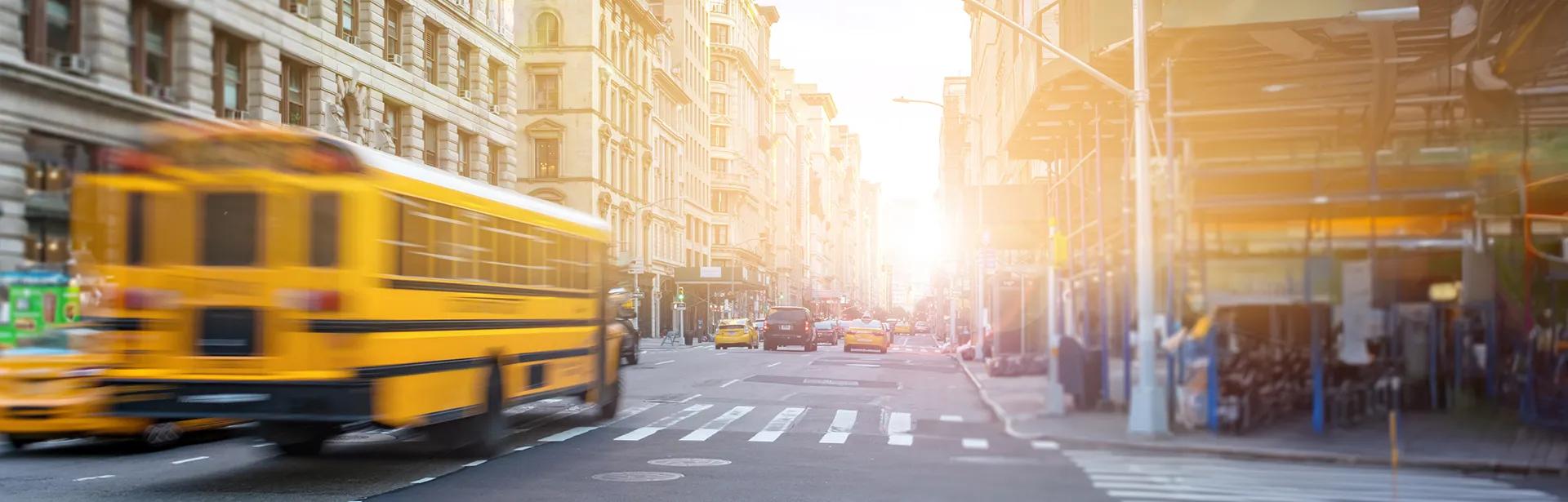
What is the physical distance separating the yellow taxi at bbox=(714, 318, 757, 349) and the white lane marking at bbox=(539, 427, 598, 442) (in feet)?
129

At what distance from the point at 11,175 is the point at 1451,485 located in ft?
67.9

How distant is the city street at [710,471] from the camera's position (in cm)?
1011

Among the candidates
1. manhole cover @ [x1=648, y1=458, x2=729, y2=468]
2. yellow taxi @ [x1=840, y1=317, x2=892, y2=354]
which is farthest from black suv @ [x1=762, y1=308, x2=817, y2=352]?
manhole cover @ [x1=648, y1=458, x2=729, y2=468]

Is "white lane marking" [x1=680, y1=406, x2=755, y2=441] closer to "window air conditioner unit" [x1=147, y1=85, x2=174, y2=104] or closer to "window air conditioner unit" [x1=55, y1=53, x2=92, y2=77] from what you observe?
"window air conditioner unit" [x1=147, y1=85, x2=174, y2=104]

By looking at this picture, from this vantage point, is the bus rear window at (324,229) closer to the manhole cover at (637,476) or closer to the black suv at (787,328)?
the manhole cover at (637,476)

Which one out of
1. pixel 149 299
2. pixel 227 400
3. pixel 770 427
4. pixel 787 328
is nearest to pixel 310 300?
pixel 227 400

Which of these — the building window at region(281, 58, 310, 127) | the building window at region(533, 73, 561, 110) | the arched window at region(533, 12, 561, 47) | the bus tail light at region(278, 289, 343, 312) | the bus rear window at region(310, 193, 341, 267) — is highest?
the arched window at region(533, 12, 561, 47)

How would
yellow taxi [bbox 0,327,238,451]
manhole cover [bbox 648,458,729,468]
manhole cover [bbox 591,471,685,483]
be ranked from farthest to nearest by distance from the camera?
manhole cover [bbox 648,458,729,468] → manhole cover [bbox 591,471,685,483] → yellow taxi [bbox 0,327,238,451]

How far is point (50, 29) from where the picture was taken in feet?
70.9

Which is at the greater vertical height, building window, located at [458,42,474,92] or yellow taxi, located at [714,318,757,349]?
building window, located at [458,42,474,92]

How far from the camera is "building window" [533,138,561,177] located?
65.3 meters

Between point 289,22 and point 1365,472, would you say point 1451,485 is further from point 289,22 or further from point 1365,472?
point 289,22

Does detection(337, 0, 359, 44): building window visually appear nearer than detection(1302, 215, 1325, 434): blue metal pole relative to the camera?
No

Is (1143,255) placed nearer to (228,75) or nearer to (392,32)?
(228,75)
